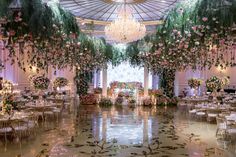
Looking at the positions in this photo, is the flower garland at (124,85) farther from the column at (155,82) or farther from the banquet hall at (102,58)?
the banquet hall at (102,58)

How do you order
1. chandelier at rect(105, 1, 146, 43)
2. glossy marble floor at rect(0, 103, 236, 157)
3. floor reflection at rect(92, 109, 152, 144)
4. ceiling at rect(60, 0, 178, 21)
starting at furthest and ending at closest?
ceiling at rect(60, 0, 178, 21)
chandelier at rect(105, 1, 146, 43)
floor reflection at rect(92, 109, 152, 144)
glossy marble floor at rect(0, 103, 236, 157)

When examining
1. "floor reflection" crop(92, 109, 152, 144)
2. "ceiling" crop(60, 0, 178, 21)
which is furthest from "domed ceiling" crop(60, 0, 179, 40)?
"floor reflection" crop(92, 109, 152, 144)

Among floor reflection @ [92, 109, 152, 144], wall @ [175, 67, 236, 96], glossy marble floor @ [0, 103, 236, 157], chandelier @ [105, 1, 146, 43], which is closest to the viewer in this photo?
glossy marble floor @ [0, 103, 236, 157]

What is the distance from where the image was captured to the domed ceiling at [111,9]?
14.2m

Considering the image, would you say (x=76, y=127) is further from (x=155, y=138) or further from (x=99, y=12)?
(x=99, y=12)

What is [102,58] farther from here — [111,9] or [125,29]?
[125,29]

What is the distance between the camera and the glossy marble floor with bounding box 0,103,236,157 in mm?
7609

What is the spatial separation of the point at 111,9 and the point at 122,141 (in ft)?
28.5

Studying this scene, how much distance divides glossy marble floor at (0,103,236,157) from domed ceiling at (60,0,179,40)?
4281 millimetres

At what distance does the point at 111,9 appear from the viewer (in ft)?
53.1

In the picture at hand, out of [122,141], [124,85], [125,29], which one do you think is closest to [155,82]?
[124,85]

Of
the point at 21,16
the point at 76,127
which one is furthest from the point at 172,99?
the point at 21,16

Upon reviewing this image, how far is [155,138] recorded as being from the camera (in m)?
9.51

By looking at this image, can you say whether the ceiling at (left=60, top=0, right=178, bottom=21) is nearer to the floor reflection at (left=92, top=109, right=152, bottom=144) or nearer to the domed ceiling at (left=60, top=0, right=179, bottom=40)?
the domed ceiling at (left=60, top=0, right=179, bottom=40)
